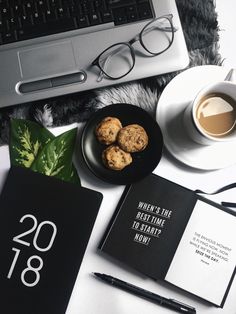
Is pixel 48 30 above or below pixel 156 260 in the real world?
above

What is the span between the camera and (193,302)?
0.67 metres

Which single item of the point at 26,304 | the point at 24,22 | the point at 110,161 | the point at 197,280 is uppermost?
the point at 24,22

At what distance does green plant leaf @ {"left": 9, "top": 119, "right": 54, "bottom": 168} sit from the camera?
0.67 m

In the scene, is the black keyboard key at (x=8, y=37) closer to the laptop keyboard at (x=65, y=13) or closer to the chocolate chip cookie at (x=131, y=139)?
the laptop keyboard at (x=65, y=13)

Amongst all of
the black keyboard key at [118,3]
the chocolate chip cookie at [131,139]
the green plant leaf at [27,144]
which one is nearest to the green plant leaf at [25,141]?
the green plant leaf at [27,144]

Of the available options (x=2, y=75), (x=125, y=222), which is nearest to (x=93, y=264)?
(x=125, y=222)

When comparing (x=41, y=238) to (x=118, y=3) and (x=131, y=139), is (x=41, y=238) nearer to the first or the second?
(x=131, y=139)

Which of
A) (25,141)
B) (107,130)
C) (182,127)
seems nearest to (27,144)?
(25,141)

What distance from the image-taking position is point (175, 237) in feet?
2.17

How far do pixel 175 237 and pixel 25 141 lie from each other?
0.28 metres

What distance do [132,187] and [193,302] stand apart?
20 cm

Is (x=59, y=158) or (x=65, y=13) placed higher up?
(x=65, y=13)

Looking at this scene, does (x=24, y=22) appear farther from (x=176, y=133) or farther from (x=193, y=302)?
(x=193, y=302)

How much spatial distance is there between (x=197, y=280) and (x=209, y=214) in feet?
0.33
